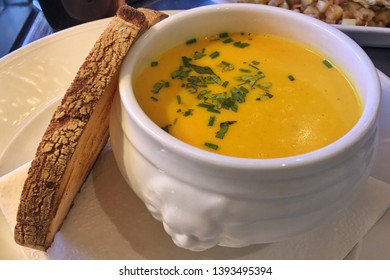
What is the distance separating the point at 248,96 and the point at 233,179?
0.79ft

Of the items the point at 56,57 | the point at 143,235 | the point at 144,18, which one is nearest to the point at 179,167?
the point at 143,235

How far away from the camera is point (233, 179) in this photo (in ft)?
2.17

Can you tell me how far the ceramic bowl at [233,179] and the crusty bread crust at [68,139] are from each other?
4 cm

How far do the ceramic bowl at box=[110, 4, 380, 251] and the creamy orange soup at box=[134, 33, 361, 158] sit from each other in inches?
2.6

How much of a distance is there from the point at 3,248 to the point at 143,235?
0.26 metres

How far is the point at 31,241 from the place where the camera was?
773 millimetres

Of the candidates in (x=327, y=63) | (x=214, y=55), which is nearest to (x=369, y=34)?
(x=327, y=63)

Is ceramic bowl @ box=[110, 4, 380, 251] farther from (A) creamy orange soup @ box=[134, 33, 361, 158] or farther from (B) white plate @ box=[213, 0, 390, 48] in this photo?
(B) white plate @ box=[213, 0, 390, 48]

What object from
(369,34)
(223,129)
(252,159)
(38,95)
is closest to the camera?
(252,159)

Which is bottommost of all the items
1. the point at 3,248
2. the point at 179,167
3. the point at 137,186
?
the point at 3,248

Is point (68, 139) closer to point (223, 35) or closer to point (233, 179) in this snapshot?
point (233, 179)

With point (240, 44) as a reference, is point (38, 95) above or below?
below

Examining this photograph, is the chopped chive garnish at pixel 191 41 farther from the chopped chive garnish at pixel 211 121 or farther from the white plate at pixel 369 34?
the white plate at pixel 369 34
